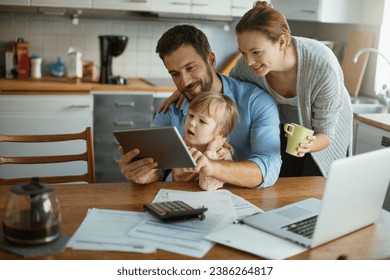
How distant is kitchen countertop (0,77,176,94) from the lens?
11.8 ft

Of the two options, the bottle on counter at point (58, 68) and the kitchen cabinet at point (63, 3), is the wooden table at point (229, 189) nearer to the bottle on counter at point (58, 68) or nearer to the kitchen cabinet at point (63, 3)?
the kitchen cabinet at point (63, 3)

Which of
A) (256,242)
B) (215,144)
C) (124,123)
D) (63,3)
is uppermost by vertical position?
(63,3)

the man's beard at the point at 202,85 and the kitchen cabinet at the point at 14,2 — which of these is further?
the kitchen cabinet at the point at 14,2

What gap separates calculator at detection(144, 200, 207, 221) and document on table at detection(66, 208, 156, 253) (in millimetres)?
42

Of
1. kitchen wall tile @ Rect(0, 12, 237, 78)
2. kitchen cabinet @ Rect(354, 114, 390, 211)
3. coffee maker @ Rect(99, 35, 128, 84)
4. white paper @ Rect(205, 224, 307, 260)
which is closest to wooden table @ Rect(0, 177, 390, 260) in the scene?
white paper @ Rect(205, 224, 307, 260)

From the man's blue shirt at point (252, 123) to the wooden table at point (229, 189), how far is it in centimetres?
11

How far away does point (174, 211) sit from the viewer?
5.03 feet

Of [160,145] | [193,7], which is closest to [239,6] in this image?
[193,7]

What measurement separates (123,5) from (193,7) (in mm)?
508

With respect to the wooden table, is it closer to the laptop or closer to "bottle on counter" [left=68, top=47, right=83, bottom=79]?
the laptop

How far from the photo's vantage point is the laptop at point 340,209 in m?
1.34

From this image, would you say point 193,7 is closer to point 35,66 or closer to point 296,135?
point 35,66

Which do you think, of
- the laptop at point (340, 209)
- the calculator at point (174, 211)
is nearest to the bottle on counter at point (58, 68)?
the calculator at point (174, 211)

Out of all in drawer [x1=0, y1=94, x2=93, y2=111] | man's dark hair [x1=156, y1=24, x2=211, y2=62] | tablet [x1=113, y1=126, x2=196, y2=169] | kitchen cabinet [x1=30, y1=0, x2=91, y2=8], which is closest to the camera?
tablet [x1=113, y1=126, x2=196, y2=169]
